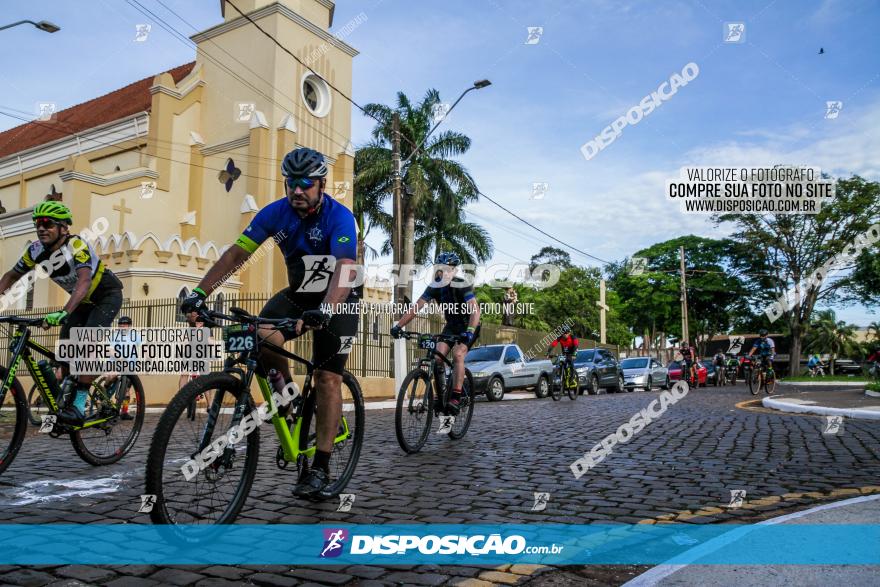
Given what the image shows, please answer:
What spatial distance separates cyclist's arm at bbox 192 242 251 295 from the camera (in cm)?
397

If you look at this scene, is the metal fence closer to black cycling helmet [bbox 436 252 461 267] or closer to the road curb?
black cycling helmet [bbox 436 252 461 267]

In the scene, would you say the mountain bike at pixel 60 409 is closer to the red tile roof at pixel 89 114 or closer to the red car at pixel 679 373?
the red car at pixel 679 373

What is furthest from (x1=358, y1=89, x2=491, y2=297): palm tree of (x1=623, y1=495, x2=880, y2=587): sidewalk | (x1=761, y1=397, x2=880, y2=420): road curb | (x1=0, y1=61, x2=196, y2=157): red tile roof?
(x1=623, y1=495, x2=880, y2=587): sidewalk

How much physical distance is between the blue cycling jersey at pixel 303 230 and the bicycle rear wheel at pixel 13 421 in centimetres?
220

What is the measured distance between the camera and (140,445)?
24.0 feet

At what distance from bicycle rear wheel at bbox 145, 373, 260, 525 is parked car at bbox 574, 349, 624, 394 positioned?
18531 mm

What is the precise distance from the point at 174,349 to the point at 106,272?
765 cm

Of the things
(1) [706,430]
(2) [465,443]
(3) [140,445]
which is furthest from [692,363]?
(3) [140,445]

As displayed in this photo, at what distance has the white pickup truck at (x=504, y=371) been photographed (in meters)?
17.7

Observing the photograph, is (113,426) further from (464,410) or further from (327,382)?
(464,410)

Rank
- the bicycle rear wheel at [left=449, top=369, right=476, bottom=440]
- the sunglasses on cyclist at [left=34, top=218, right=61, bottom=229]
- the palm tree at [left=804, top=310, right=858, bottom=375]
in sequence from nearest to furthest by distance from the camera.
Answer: the sunglasses on cyclist at [left=34, top=218, right=61, bottom=229] < the bicycle rear wheel at [left=449, top=369, right=476, bottom=440] < the palm tree at [left=804, top=310, right=858, bottom=375]

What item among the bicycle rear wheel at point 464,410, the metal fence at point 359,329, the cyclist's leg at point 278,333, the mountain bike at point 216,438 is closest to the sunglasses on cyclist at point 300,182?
the cyclist's leg at point 278,333

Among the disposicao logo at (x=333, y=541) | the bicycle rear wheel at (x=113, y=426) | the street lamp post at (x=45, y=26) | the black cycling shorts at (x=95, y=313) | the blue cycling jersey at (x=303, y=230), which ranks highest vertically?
the street lamp post at (x=45, y=26)

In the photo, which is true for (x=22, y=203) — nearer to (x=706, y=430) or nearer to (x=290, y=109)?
(x=290, y=109)
